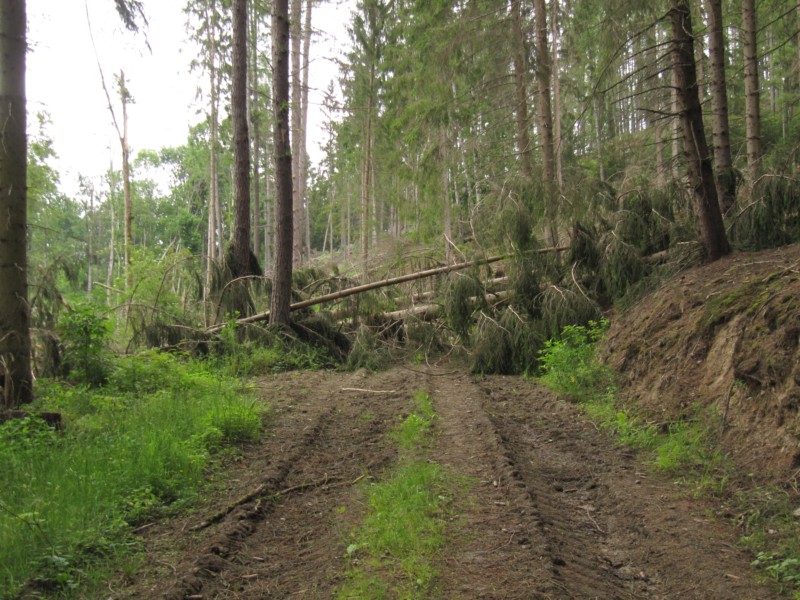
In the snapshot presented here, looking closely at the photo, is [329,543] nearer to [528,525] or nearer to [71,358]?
[528,525]

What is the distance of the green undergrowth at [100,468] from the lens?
3.40 meters

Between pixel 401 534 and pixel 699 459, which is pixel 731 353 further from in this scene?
pixel 401 534

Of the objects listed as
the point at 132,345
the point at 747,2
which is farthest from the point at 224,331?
the point at 747,2

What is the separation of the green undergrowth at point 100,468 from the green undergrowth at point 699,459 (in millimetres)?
3938

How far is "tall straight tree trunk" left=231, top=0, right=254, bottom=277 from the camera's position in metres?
12.6

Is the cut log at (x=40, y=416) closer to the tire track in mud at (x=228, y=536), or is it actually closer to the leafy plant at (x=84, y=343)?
the leafy plant at (x=84, y=343)

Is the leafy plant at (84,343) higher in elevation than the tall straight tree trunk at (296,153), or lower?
lower

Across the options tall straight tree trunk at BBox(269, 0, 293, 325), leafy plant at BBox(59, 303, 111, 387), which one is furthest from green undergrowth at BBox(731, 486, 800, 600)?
tall straight tree trunk at BBox(269, 0, 293, 325)

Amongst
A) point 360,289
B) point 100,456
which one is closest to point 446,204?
point 360,289

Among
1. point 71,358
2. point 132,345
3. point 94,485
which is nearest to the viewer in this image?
point 94,485

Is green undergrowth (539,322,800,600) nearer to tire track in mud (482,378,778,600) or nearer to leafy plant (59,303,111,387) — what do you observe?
tire track in mud (482,378,778,600)

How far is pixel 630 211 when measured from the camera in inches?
Result: 397

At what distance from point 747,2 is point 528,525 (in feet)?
42.1

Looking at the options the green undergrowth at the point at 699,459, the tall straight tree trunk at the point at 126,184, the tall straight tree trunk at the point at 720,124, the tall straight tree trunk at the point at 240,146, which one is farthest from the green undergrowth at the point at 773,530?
the tall straight tree trunk at the point at 126,184
